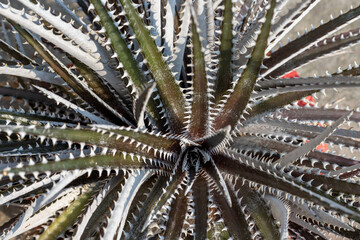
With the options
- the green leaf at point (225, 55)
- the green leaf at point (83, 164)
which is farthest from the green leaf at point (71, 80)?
the green leaf at point (225, 55)

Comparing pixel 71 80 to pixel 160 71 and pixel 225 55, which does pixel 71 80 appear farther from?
pixel 225 55

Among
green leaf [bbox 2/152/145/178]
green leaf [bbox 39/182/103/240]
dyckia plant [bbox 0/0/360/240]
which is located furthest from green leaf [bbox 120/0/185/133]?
green leaf [bbox 39/182/103/240]

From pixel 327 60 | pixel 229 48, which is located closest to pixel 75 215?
pixel 229 48

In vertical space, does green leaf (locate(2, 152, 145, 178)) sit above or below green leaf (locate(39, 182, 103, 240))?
above

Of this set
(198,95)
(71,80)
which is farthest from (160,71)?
(71,80)

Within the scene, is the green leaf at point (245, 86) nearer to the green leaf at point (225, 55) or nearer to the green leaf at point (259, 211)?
the green leaf at point (225, 55)

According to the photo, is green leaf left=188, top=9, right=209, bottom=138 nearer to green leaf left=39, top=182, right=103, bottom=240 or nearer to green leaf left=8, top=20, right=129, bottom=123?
green leaf left=8, top=20, right=129, bottom=123

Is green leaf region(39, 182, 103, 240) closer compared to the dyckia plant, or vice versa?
the dyckia plant

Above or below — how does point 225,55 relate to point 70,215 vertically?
above

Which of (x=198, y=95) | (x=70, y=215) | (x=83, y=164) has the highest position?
(x=198, y=95)
